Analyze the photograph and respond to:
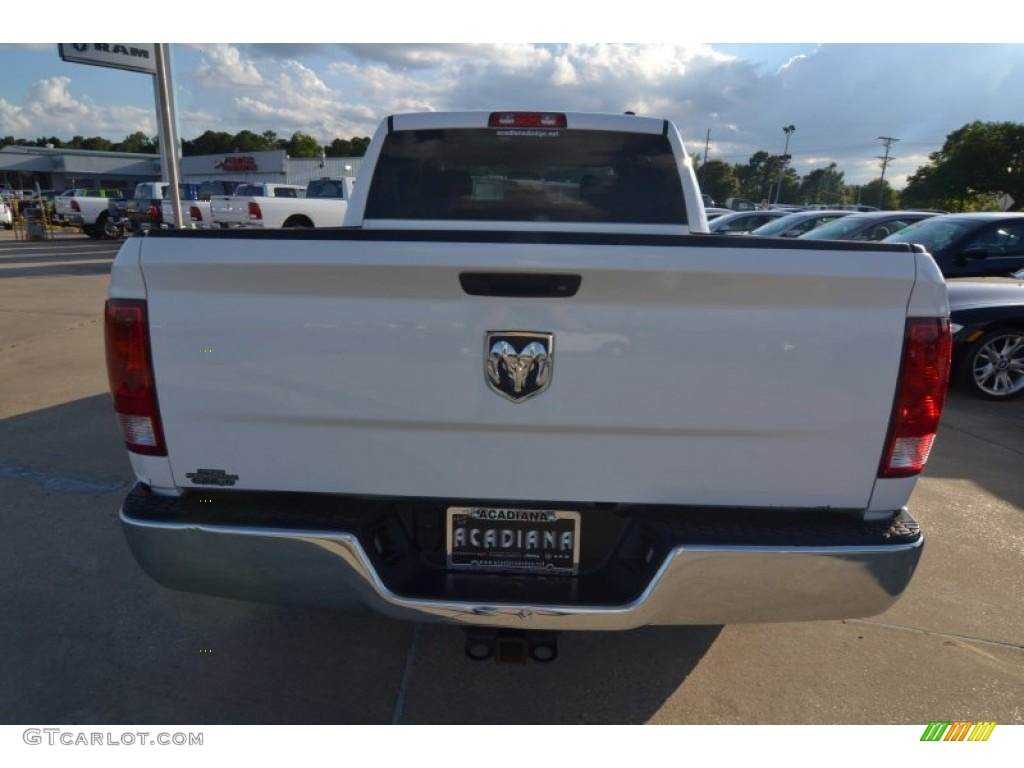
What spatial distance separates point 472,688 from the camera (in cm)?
243

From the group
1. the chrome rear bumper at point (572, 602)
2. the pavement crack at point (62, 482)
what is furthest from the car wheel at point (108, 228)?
the chrome rear bumper at point (572, 602)

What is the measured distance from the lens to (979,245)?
25.7ft

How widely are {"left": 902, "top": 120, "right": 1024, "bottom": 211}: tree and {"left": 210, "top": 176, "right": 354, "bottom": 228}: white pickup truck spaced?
1562 inches

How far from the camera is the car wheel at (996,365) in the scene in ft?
20.6

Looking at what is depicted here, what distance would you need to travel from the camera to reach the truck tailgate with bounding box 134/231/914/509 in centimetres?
177

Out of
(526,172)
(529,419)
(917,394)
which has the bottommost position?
(529,419)

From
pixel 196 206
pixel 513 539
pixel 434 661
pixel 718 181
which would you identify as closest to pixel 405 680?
pixel 434 661

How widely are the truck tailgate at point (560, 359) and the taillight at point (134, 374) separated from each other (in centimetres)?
4

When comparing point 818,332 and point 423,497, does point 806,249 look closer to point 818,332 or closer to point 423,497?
point 818,332

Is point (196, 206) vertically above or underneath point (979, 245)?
underneath

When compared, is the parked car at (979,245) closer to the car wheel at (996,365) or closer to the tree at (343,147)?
the car wheel at (996,365)

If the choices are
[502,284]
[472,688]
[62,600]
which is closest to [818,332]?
[502,284]

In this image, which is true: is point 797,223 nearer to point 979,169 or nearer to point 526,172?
point 526,172
